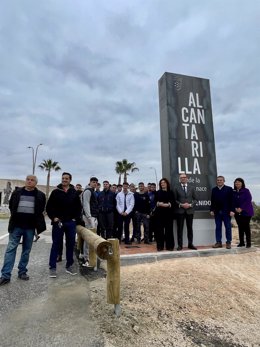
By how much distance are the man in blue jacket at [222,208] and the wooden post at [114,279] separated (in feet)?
14.2

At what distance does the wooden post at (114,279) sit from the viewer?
11.3 feet

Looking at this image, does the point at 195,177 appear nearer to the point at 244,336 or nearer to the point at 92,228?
the point at 92,228

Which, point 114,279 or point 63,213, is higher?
point 63,213

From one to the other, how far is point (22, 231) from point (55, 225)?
579mm

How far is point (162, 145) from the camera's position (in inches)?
318

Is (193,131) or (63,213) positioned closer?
(63,213)

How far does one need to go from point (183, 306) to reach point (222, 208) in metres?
3.54

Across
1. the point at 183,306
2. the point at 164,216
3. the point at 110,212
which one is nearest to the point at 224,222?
the point at 164,216

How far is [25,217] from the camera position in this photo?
477cm

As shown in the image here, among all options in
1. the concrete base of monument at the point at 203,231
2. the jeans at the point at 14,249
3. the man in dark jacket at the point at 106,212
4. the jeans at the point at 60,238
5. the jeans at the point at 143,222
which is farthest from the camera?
the jeans at the point at 143,222

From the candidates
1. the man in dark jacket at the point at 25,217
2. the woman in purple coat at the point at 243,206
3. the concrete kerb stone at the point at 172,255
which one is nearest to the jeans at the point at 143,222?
the concrete kerb stone at the point at 172,255

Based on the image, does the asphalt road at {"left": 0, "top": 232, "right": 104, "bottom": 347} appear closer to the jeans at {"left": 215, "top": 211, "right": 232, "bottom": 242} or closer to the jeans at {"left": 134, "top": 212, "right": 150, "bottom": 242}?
the jeans at {"left": 134, "top": 212, "right": 150, "bottom": 242}

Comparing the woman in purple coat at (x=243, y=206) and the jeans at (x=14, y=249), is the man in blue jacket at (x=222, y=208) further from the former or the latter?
the jeans at (x=14, y=249)

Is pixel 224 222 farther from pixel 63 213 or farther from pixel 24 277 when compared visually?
pixel 24 277
